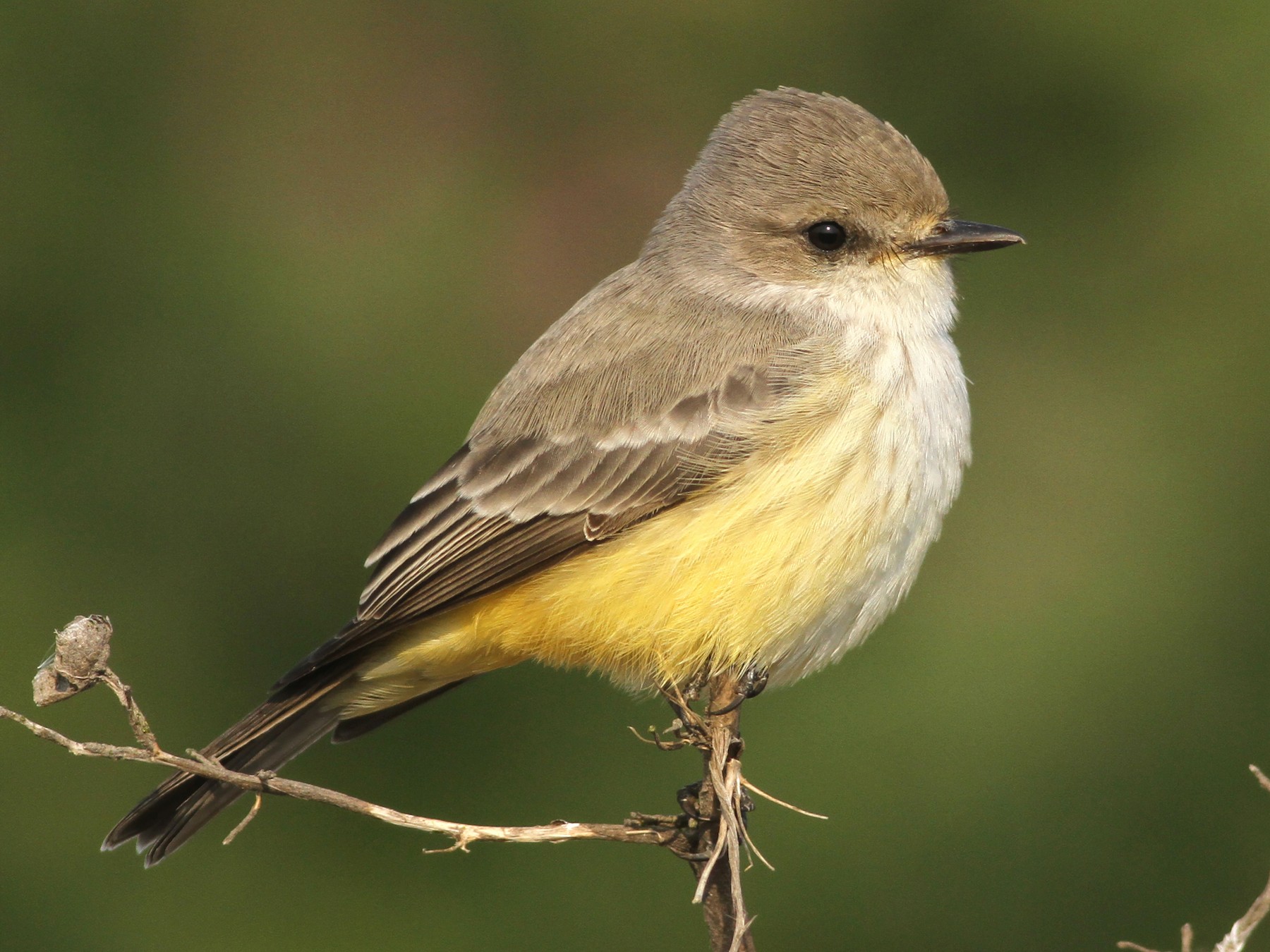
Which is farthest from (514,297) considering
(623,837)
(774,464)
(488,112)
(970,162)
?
(623,837)

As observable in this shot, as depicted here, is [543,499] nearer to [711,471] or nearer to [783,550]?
[711,471]

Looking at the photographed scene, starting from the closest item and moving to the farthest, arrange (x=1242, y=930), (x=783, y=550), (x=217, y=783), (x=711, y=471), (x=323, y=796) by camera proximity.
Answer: (x=1242, y=930) < (x=323, y=796) < (x=783, y=550) < (x=711, y=471) < (x=217, y=783)

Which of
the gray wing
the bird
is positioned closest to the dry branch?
the bird

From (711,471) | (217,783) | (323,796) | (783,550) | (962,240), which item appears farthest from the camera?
(962,240)

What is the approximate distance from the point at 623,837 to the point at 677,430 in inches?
43.2

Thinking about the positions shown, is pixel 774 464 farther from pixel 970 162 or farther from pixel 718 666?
pixel 970 162

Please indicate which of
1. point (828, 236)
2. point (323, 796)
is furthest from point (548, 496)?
point (323, 796)

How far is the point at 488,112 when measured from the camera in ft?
19.8

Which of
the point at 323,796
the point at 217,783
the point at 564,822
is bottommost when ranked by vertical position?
the point at 217,783

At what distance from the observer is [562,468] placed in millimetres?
3447

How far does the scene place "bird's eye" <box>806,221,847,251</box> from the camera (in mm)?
3609

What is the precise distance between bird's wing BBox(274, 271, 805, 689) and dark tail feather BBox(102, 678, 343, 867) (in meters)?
0.11

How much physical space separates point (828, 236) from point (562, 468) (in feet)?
2.82

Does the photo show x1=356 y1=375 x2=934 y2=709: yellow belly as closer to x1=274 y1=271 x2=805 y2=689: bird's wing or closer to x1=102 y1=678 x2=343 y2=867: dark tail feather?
x1=274 y1=271 x2=805 y2=689: bird's wing
